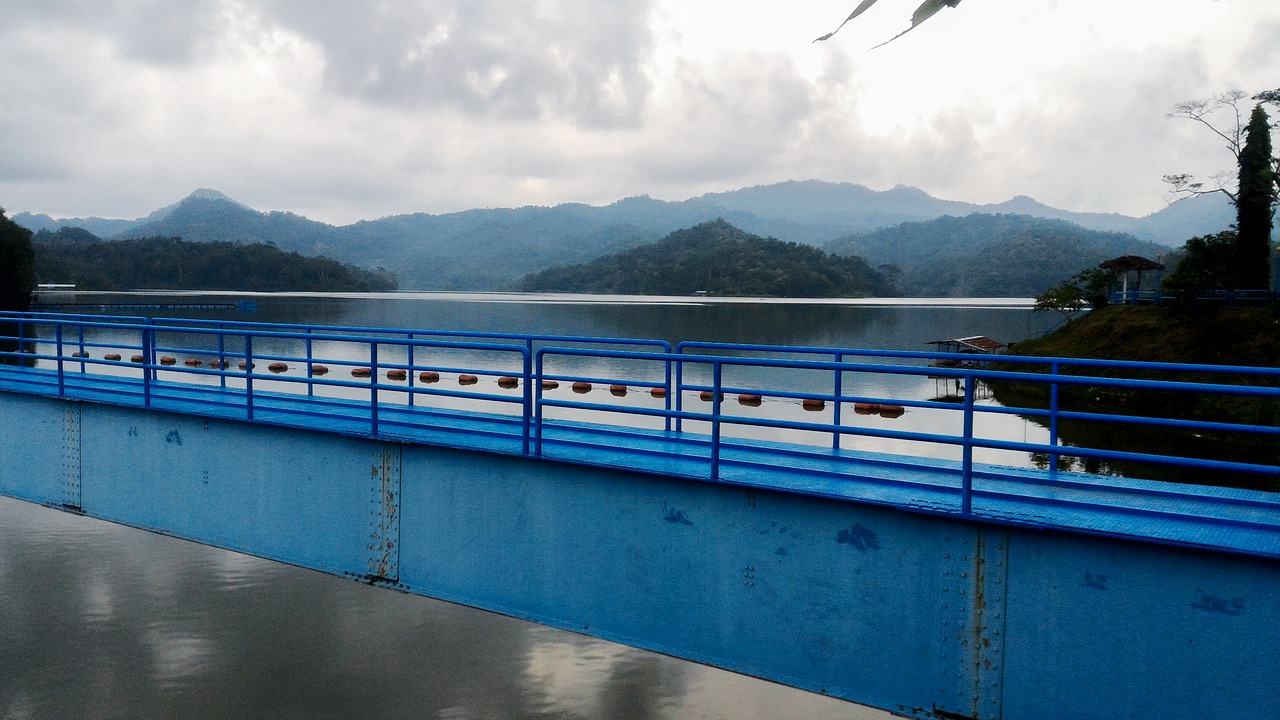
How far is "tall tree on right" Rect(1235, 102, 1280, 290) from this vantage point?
54.9 meters

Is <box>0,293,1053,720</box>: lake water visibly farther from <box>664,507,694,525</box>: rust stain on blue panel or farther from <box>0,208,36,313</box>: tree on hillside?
<box>0,208,36,313</box>: tree on hillside

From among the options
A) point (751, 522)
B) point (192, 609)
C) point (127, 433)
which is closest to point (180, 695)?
point (192, 609)

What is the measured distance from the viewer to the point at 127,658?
55.4ft

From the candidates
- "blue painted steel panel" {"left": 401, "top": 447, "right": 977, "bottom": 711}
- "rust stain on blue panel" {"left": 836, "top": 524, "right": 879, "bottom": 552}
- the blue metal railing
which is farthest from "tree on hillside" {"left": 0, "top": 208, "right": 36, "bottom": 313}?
"rust stain on blue panel" {"left": 836, "top": 524, "right": 879, "bottom": 552}

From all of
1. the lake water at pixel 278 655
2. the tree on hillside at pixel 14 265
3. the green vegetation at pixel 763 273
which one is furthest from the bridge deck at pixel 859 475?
the green vegetation at pixel 763 273

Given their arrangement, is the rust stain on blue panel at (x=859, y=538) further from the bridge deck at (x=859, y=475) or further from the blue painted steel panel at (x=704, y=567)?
the bridge deck at (x=859, y=475)

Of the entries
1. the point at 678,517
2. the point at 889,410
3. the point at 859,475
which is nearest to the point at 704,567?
the point at 678,517

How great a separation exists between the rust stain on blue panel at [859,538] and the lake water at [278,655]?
941 centimetres

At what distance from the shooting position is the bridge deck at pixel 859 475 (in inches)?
252

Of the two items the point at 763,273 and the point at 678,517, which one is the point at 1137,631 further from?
the point at 763,273

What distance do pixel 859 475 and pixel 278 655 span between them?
13.5 metres

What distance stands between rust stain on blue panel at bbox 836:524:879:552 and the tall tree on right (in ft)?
192

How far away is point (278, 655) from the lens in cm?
1717

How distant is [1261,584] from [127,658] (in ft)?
58.3
